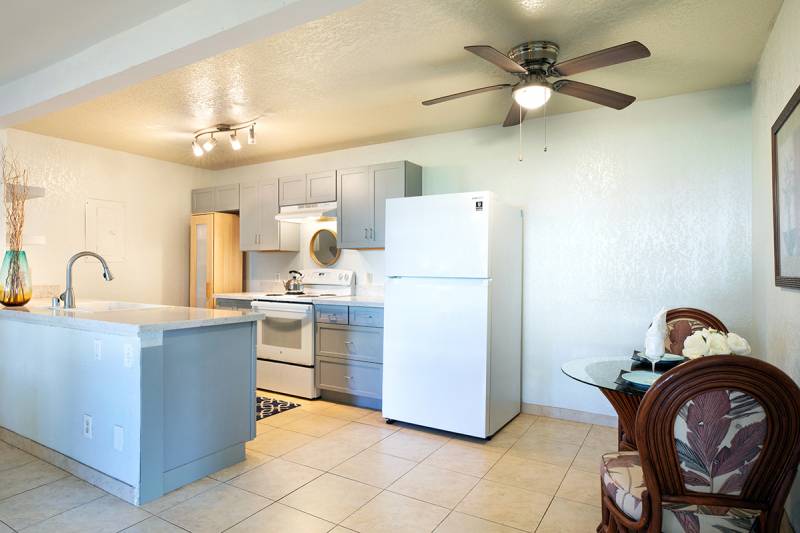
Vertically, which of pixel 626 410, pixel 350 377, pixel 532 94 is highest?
pixel 532 94

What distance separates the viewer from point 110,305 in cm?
343

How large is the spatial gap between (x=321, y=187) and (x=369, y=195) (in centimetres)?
58

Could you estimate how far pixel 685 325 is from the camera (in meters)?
2.71

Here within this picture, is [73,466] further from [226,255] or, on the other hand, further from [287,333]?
[226,255]

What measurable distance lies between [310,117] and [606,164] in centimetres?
233

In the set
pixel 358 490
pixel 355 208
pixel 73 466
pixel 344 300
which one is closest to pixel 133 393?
pixel 73 466

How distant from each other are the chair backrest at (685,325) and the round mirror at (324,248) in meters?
3.09

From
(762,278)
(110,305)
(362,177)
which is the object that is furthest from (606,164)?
(110,305)

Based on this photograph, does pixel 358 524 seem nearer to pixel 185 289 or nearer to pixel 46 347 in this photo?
pixel 46 347

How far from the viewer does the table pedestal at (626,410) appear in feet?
6.74

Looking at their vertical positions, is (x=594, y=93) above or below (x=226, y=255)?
above

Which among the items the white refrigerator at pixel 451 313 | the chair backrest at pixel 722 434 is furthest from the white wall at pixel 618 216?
the chair backrest at pixel 722 434

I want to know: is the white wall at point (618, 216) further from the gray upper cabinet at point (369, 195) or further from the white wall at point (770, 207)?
the gray upper cabinet at point (369, 195)

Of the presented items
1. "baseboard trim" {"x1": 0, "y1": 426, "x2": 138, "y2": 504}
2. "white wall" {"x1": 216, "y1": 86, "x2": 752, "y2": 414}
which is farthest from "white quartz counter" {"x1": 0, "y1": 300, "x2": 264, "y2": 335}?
"white wall" {"x1": 216, "y1": 86, "x2": 752, "y2": 414}
